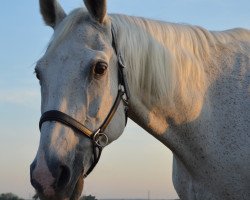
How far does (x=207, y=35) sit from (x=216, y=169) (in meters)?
1.69

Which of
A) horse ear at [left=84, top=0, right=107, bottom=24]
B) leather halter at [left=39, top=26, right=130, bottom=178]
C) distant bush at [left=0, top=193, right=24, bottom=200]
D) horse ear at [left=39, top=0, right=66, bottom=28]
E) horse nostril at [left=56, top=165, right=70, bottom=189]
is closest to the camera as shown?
horse nostril at [left=56, top=165, right=70, bottom=189]

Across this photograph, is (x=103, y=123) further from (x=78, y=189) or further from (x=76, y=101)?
(x=78, y=189)

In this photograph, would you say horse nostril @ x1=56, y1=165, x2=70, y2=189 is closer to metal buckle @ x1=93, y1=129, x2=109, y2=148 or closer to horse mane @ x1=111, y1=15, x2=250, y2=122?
metal buckle @ x1=93, y1=129, x2=109, y2=148

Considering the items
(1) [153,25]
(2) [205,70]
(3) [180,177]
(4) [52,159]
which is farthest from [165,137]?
(4) [52,159]

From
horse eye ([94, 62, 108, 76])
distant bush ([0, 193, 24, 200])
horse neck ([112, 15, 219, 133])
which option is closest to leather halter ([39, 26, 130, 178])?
horse neck ([112, 15, 219, 133])

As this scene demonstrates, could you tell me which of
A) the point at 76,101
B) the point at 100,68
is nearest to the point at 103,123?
the point at 76,101

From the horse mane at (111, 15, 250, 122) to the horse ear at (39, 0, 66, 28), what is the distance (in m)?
0.61

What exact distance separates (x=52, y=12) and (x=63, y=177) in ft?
6.97

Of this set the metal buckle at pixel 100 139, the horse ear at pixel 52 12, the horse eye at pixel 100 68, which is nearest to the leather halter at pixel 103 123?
the metal buckle at pixel 100 139

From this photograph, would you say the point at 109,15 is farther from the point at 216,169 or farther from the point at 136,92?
the point at 216,169

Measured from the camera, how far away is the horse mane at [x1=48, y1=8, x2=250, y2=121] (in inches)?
187

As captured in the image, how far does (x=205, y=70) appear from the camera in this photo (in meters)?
5.38

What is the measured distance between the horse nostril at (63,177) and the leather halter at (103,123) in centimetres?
39

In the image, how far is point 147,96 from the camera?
195 inches
